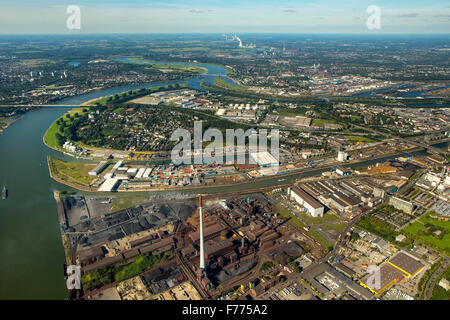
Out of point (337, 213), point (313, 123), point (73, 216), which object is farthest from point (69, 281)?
point (313, 123)

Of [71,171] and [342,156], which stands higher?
[342,156]

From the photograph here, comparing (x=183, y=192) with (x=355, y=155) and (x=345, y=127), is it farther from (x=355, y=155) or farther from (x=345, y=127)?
(x=345, y=127)

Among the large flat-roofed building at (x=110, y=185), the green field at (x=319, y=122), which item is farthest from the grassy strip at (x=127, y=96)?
the green field at (x=319, y=122)

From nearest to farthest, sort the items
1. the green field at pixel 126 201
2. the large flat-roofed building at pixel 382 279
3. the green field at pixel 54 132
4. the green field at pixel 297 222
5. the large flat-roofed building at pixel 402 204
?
1. the large flat-roofed building at pixel 382 279
2. the green field at pixel 297 222
3. the large flat-roofed building at pixel 402 204
4. the green field at pixel 126 201
5. the green field at pixel 54 132

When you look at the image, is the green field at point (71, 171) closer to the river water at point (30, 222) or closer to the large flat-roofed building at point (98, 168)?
the large flat-roofed building at point (98, 168)

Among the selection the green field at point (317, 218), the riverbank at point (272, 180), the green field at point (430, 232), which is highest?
the riverbank at point (272, 180)

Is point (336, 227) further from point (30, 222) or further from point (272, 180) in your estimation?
point (30, 222)

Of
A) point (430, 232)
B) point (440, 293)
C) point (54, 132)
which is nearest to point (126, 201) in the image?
point (440, 293)
